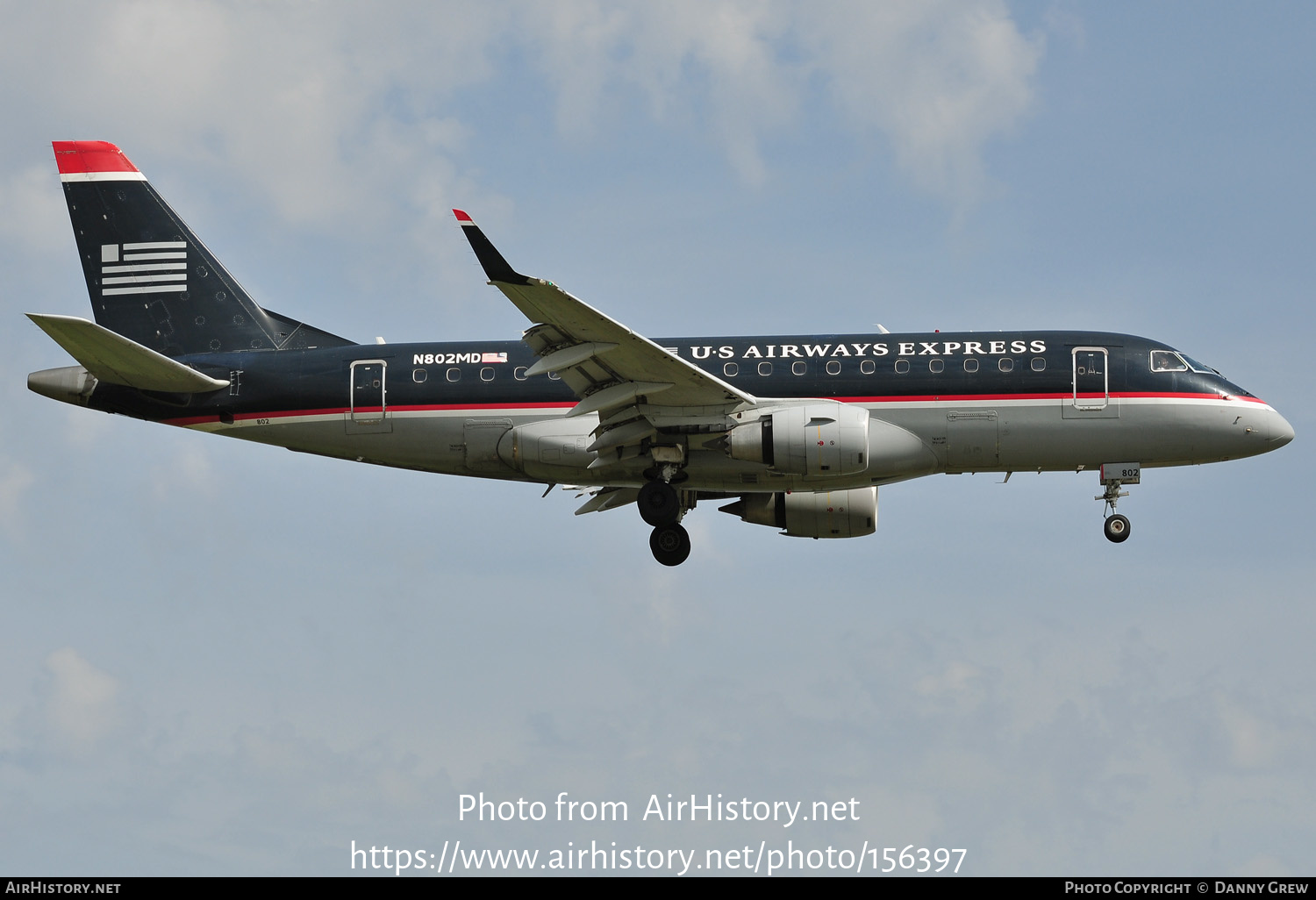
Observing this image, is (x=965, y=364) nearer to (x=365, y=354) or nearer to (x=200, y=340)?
(x=365, y=354)

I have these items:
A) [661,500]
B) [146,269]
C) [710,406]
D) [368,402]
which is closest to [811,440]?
[710,406]

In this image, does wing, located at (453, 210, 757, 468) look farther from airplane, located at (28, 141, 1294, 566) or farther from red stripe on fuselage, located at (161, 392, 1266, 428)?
red stripe on fuselage, located at (161, 392, 1266, 428)

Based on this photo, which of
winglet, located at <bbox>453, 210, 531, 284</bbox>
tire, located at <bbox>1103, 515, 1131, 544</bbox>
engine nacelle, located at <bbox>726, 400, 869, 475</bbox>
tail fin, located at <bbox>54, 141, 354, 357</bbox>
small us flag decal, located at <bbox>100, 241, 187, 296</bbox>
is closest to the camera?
winglet, located at <bbox>453, 210, 531, 284</bbox>

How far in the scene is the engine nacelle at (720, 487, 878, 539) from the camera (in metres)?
38.1

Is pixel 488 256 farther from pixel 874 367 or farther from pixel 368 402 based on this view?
pixel 874 367

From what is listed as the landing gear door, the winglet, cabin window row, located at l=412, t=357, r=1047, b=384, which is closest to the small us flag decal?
the landing gear door

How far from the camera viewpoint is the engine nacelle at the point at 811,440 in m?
32.8

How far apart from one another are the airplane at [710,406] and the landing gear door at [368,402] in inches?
1.7

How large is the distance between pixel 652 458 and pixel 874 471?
17.1 ft

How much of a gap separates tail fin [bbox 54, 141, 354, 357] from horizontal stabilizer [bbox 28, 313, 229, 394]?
294 centimetres

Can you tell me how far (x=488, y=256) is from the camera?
95.3 feet

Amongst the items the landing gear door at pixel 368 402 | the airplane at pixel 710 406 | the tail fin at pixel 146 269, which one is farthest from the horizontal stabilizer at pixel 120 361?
the landing gear door at pixel 368 402

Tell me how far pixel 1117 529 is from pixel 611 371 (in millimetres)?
12923

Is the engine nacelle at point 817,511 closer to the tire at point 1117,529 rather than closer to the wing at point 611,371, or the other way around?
the wing at point 611,371
